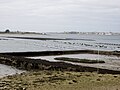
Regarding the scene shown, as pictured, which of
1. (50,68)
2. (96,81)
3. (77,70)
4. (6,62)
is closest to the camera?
(96,81)

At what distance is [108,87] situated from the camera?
1702 centimetres

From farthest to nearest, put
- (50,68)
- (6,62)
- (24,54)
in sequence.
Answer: (24,54)
(6,62)
(50,68)

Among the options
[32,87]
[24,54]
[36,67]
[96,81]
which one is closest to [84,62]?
[36,67]

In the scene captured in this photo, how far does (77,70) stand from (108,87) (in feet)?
38.7

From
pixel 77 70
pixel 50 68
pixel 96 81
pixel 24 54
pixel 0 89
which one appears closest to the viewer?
pixel 0 89

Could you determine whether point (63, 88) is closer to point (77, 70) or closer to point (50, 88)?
point (50, 88)

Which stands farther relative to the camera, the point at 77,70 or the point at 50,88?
the point at 77,70

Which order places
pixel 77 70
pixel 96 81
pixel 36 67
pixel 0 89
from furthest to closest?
pixel 36 67 → pixel 77 70 → pixel 96 81 → pixel 0 89

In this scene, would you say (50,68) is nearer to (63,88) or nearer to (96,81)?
(96,81)

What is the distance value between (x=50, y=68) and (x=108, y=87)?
47.8ft

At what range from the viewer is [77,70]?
28750 mm

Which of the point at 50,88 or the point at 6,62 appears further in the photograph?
the point at 6,62

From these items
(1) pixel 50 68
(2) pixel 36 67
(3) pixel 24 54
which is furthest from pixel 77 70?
(3) pixel 24 54

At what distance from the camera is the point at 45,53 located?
55688mm
